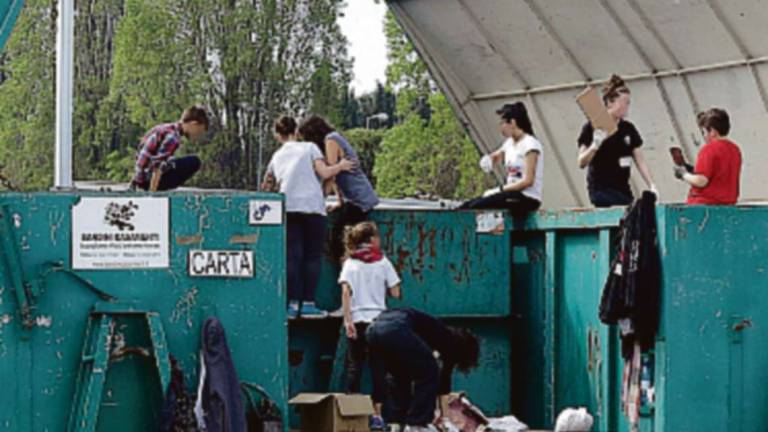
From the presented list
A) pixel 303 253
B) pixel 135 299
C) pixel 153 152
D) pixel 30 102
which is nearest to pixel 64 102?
pixel 153 152

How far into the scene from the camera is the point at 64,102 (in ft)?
35.7

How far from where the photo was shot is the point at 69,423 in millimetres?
6715

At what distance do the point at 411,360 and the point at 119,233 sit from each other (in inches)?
77.8

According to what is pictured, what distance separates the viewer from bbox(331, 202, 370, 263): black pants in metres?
8.84

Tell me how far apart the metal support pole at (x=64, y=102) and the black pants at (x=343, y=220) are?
7.62 feet

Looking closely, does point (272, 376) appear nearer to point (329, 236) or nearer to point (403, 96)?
point (329, 236)

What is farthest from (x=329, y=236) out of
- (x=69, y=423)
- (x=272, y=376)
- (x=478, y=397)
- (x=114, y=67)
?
(x=114, y=67)

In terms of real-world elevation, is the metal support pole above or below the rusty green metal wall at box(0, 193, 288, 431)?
above

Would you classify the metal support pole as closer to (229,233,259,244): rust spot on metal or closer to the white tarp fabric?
the white tarp fabric

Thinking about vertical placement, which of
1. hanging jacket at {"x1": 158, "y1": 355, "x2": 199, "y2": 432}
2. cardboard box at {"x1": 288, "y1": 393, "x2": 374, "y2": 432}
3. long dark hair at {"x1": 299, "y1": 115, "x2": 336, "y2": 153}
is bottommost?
cardboard box at {"x1": 288, "y1": 393, "x2": 374, "y2": 432}

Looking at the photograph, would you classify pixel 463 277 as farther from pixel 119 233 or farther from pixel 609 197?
pixel 119 233

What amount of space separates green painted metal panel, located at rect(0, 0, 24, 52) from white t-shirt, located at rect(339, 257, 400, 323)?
238 cm

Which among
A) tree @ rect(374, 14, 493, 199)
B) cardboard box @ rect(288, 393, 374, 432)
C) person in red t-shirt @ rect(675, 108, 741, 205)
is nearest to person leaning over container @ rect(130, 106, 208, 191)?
cardboard box @ rect(288, 393, 374, 432)

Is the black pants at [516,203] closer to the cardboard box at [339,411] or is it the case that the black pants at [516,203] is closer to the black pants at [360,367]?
the black pants at [360,367]
